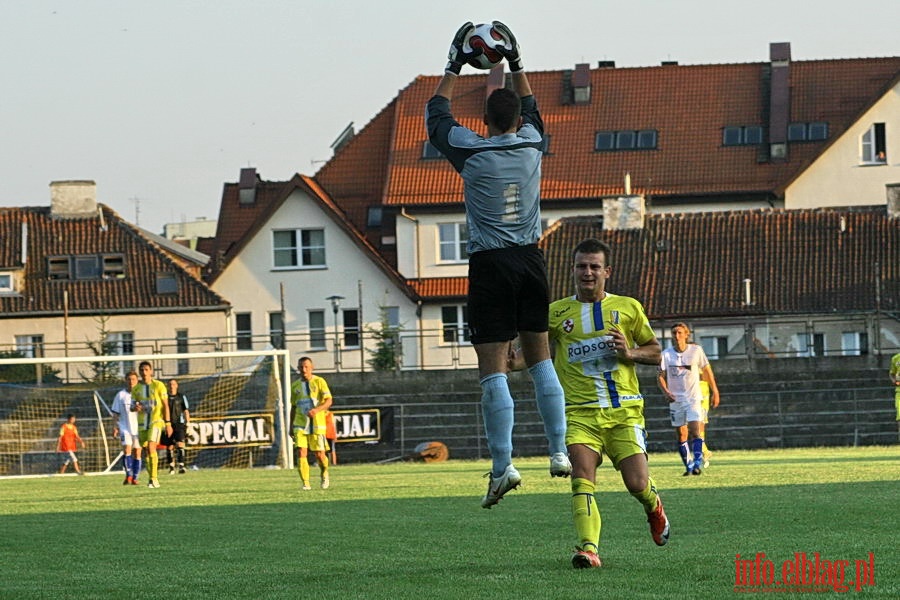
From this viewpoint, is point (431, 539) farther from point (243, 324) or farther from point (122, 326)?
point (122, 326)

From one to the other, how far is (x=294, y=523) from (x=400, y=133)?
51901 mm

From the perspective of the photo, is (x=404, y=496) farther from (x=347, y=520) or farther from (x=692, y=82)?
(x=692, y=82)

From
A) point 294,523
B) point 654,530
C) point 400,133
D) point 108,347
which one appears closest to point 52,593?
point 654,530

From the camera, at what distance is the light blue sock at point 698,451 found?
23.9 m

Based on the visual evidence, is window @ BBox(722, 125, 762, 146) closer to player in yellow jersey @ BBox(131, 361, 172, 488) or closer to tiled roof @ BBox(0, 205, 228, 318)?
tiled roof @ BBox(0, 205, 228, 318)

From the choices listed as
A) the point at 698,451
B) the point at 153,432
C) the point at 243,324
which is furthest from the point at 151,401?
the point at 243,324

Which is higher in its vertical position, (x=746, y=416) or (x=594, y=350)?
(x=594, y=350)

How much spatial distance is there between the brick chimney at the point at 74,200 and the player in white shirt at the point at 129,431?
36.9 m

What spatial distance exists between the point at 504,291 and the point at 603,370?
107 centimetres

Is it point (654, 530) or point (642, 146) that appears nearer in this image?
point (654, 530)

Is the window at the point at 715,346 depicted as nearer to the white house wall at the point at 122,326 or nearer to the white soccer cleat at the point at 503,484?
the white house wall at the point at 122,326

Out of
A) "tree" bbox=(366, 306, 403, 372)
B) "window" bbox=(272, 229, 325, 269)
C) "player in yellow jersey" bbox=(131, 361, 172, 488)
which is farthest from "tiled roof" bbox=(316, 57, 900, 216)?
"player in yellow jersey" bbox=(131, 361, 172, 488)

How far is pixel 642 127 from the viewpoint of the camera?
6706 centimetres

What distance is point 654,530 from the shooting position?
35.1ft
